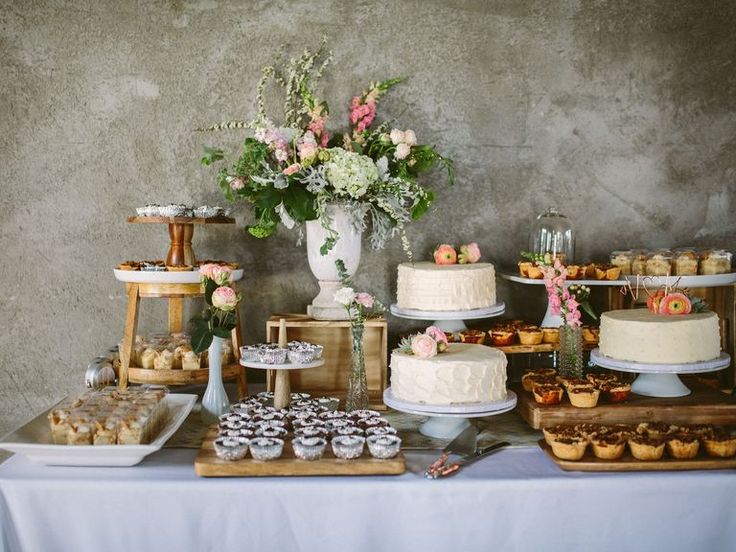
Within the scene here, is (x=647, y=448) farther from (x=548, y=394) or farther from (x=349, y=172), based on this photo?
(x=349, y=172)

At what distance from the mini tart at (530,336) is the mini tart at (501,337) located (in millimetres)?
50

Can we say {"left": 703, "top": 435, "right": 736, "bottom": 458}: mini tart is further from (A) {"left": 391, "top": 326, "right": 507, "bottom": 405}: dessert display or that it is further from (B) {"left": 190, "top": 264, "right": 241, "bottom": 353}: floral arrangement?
(B) {"left": 190, "top": 264, "right": 241, "bottom": 353}: floral arrangement

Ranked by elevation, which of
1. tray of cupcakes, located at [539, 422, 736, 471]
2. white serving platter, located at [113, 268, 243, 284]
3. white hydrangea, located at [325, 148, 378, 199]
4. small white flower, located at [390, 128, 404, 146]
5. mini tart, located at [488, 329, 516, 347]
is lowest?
tray of cupcakes, located at [539, 422, 736, 471]

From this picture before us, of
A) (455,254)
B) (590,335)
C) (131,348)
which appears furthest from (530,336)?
(131,348)

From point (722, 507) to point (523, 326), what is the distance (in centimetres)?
144

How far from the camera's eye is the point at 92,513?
2.34 metres

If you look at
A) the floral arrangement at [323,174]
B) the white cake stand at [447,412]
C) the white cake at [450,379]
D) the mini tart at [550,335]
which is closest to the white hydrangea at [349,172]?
the floral arrangement at [323,174]

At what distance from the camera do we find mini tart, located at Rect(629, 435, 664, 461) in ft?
8.09

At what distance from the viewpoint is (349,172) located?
3189 mm

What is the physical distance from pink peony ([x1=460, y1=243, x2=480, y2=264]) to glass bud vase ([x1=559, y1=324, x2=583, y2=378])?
2.38ft

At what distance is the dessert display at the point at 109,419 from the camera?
8.20ft

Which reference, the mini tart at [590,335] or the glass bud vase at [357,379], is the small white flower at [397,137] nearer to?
the glass bud vase at [357,379]

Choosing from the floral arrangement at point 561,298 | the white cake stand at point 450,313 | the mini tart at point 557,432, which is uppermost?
the floral arrangement at point 561,298

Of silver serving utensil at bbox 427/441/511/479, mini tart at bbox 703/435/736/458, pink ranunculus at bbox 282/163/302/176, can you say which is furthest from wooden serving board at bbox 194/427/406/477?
pink ranunculus at bbox 282/163/302/176
